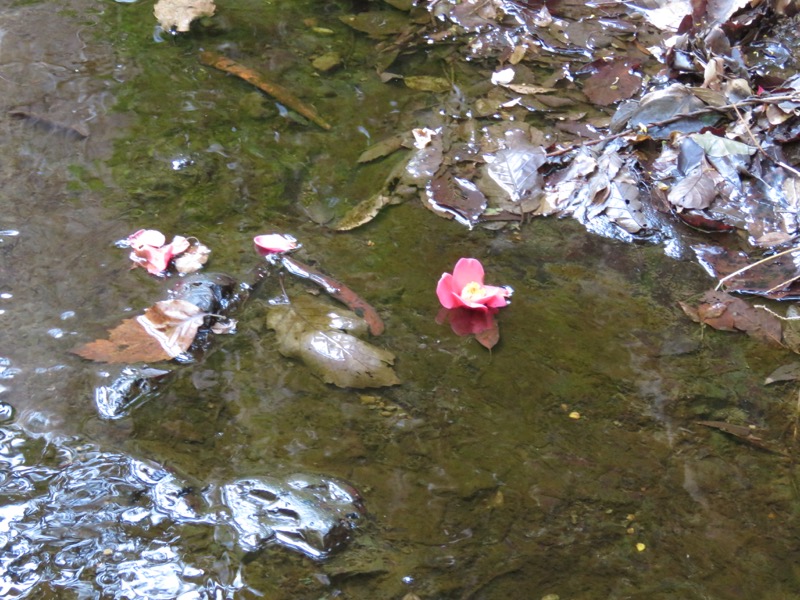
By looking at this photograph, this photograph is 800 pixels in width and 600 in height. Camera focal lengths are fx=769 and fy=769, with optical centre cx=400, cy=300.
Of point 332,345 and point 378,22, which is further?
point 378,22

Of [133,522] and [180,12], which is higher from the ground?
[180,12]

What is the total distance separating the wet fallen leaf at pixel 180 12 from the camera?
3723mm

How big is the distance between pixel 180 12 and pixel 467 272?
2.25m

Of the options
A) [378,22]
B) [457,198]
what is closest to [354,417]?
[457,198]

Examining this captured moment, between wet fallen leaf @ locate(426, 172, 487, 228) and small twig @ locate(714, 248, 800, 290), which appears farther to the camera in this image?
wet fallen leaf @ locate(426, 172, 487, 228)

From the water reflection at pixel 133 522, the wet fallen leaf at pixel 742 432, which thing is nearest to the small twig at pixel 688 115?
the wet fallen leaf at pixel 742 432

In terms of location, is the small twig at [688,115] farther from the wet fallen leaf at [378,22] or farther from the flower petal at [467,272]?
the wet fallen leaf at [378,22]

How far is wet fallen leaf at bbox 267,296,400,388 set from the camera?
2244 millimetres

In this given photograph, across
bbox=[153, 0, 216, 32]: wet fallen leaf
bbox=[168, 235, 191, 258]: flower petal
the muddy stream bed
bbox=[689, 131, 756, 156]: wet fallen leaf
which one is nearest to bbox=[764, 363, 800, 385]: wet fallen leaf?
the muddy stream bed

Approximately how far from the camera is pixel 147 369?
2.21 metres

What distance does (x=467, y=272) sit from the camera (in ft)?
8.18

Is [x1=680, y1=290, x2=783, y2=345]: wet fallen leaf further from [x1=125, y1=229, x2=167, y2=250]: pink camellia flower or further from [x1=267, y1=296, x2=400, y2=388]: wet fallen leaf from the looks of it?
[x1=125, y1=229, x2=167, y2=250]: pink camellia flower

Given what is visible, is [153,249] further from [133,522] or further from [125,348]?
[133,522]

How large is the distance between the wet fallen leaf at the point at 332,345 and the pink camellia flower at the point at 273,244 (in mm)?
258
